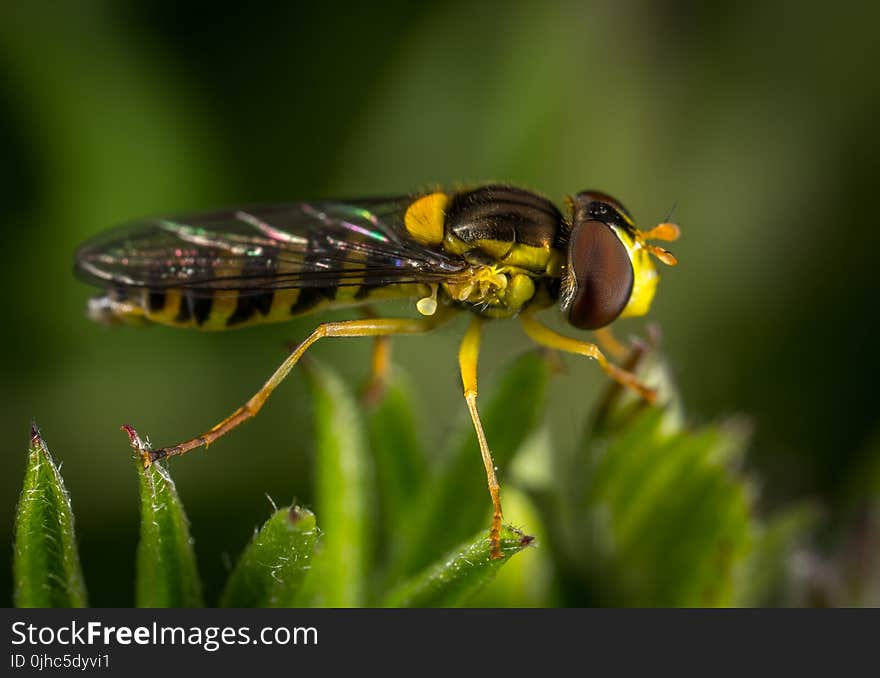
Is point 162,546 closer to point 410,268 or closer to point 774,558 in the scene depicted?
point 410,268

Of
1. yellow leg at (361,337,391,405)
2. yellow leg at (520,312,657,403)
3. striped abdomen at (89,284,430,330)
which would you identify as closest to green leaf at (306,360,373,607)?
yellow leg at (361,337,391,405)

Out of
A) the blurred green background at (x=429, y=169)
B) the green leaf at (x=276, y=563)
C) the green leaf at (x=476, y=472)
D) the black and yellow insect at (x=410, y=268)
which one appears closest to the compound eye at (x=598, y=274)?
the black and yellow insect at (x=410, y=268)

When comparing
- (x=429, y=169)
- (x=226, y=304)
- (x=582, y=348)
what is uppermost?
(x=429, y=169)

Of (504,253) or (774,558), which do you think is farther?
(504,253)

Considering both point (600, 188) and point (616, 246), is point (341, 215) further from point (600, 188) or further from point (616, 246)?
point (600, 188)

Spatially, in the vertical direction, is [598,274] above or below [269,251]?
below

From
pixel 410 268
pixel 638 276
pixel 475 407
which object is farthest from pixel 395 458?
pixel 638 276

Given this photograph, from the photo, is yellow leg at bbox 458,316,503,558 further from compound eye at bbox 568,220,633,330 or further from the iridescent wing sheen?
compound eye at bbox 568,220,633,330
